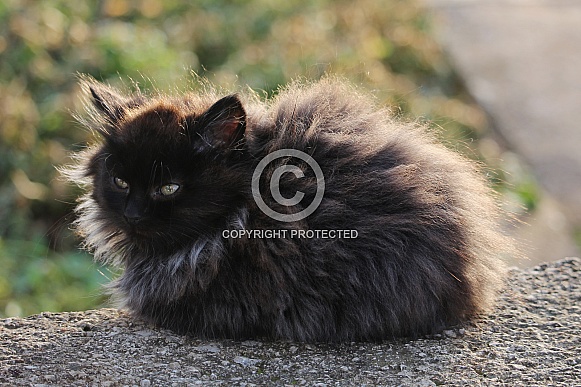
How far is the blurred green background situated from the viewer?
203 inches

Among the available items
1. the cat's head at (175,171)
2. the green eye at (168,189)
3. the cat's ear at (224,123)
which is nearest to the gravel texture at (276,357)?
the cat's head at (175,171)

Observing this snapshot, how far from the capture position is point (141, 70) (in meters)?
6.11

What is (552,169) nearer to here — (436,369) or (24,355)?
(436,369)

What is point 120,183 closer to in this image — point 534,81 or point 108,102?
point 108,102

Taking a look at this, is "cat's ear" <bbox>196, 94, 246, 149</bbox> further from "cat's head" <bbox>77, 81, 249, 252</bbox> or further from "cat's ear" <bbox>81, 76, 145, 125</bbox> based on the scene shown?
"cat's ear" <bbox>81, 76, 145, 125</bbox>

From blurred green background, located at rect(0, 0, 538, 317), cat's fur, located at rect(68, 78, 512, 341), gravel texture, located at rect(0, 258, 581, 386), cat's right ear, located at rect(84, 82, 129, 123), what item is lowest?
gravel texture, located at rect(0, 258, 581, 386)

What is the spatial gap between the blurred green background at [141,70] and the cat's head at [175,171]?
132 cm

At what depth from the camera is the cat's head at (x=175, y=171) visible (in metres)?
2.78

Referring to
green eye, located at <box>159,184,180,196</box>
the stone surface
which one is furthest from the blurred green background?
green eye, located at <box>159,184,180,196</box>

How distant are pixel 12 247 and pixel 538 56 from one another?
6386 millimetres

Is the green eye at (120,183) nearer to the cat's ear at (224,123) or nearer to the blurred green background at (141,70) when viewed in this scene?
the cat's ear at (224,123)

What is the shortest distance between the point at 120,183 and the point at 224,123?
1.48 feet
